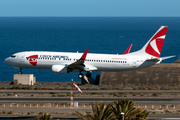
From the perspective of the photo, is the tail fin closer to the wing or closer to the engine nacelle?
the wing

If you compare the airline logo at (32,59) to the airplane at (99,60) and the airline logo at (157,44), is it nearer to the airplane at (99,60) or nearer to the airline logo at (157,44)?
the airplane at (99,60)

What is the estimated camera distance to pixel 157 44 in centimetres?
6488

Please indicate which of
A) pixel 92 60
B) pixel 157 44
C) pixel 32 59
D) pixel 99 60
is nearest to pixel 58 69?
pixel 32 59

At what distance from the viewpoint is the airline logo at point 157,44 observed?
64.7m

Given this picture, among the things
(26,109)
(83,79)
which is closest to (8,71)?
(83,79)

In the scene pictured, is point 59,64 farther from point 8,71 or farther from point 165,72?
point 8,71

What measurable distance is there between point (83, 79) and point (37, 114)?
2925cm

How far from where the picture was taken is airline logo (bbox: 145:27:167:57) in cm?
6469

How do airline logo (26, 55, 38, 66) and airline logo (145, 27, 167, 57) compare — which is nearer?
airline logo (145, 27, 167, 57)

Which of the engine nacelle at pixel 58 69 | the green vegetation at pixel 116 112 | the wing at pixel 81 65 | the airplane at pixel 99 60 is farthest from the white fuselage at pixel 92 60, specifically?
the green vegetation at pixel 116 112

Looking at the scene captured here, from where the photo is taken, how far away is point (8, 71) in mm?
116438

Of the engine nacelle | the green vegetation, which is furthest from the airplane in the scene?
the green vegetation

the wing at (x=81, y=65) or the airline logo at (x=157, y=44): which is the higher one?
the airline logo at (x=157, y=44)

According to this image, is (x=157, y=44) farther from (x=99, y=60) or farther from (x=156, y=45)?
(x=99, y=60)
